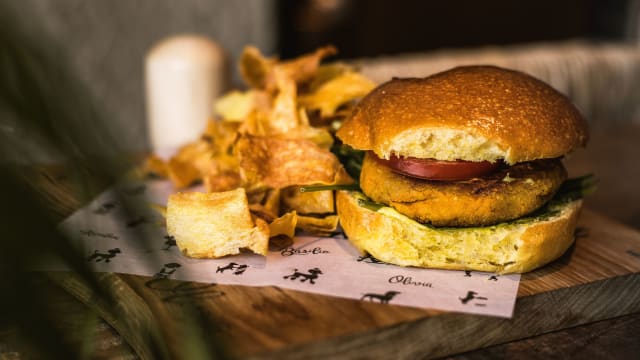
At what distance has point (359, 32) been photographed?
14.5 ft

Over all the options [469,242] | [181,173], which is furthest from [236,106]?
[469,242]

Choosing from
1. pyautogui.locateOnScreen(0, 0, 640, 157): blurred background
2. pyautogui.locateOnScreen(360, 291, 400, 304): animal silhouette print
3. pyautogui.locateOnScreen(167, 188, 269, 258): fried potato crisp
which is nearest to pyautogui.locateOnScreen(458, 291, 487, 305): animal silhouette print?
pyautogui.locateOnScreen(360, 291, 400, 304): animal silhouette print

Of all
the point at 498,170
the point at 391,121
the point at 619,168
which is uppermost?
the point at 391,121

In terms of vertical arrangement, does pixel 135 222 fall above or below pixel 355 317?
above

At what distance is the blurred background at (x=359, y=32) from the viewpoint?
9.72 ft

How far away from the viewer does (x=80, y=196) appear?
0.23 meters

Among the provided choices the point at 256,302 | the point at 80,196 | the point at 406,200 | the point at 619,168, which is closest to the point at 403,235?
the point at 406,200

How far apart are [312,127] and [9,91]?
1300 millimetres

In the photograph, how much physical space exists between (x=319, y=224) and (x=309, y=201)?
6 cm

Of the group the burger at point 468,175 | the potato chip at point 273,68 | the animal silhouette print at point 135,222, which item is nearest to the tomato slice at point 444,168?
the burger at point 468,175

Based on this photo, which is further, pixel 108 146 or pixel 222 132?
pixel 222 132

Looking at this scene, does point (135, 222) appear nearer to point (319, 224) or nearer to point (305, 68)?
point (319, 224)

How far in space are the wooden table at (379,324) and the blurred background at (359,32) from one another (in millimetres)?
1167

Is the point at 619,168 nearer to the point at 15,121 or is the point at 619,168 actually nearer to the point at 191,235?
the point at 191,235
